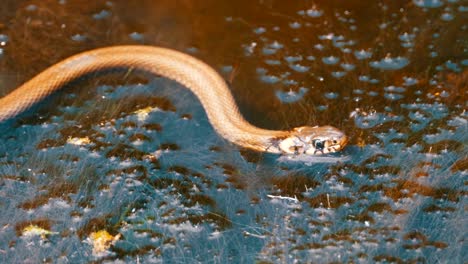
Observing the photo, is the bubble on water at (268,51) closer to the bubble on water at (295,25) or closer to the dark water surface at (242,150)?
the dark water surface at (242,150)

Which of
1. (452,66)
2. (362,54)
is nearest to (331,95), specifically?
(362,54)

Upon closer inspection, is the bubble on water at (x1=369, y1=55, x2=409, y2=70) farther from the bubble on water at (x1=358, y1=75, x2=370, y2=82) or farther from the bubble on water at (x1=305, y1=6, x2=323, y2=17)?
the bubble on water at (x1=305, y1=6, x2=323, y2=17)

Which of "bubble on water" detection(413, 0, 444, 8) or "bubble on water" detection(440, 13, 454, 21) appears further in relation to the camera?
"bubble on water" detection(413, 0, 444, 8)

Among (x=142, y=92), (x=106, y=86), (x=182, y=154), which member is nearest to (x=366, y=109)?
(x=182, y=154)

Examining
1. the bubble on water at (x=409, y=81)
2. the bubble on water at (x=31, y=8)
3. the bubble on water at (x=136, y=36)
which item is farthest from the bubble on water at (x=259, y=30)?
the bubble on water at (x=31, y=8)

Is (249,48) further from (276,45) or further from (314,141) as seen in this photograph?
(314,141)

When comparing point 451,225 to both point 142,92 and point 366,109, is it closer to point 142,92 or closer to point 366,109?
point 366,109

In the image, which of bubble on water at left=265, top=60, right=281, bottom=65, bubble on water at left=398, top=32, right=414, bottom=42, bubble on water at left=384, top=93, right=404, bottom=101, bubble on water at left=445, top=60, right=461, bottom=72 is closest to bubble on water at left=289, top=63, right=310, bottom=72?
bubble on water at left=265, top=60, right=281, bottom=65
